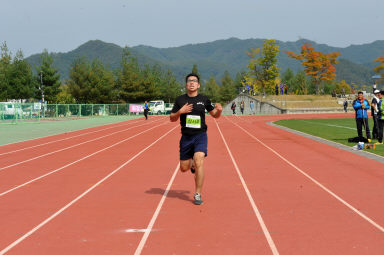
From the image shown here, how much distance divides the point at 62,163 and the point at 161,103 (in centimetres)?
5484

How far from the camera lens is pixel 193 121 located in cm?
600

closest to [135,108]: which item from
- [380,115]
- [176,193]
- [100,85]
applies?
[100,85]

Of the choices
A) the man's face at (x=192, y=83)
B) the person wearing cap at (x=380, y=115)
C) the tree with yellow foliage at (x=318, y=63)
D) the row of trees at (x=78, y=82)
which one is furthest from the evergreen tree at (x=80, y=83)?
the man's face at (x=192, y=83)

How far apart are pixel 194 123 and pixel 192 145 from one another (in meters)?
0.32

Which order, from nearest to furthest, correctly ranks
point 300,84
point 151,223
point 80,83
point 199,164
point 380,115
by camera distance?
point 151,223 → point 199,164 → point 380,115 → point 80,83 → point 300,84

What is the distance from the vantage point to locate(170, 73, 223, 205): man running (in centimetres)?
594

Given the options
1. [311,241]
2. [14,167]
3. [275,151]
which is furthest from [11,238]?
[275,151]

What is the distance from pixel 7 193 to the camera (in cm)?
713

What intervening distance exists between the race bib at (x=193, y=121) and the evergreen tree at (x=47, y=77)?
60689 mm

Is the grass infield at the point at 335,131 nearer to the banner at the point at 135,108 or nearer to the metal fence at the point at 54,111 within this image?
the metal fence at the point at 54,111

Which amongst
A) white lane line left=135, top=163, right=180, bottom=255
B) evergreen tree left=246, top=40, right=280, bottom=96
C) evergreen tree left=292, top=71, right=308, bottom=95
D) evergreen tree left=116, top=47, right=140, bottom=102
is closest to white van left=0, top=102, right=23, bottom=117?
white lane line left=135, top=163, right=180, bottom=255

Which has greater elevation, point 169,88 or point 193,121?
point 169,88

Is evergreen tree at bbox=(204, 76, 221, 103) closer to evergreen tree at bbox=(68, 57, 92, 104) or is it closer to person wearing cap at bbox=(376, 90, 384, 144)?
evergreen tree at bbox=(68, 57, 92, 104)

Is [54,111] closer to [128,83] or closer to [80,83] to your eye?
[80,83]
